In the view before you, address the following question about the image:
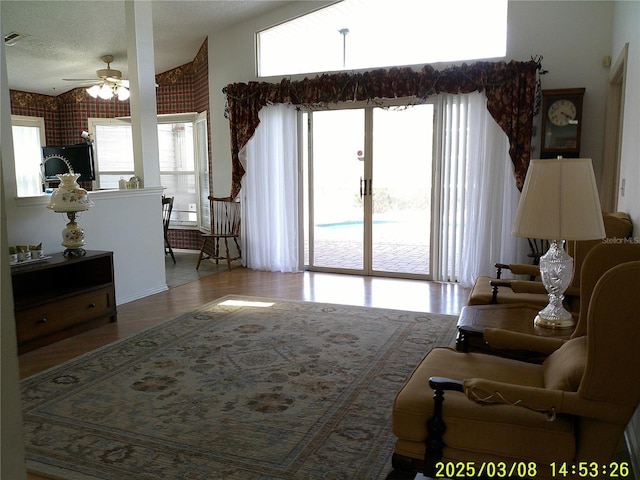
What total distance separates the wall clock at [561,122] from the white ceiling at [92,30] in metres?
3.43

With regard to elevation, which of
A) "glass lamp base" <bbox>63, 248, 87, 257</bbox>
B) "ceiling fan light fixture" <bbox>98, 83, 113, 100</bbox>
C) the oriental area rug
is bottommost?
the oriental area rug

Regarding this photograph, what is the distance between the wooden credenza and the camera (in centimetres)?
374

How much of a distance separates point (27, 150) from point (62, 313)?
6.15 meters

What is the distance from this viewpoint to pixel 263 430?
8.52 feet

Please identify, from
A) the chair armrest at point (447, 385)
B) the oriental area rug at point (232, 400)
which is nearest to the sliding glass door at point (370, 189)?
the oriental area rug at point (232, 400)

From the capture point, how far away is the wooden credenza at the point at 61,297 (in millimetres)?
3738

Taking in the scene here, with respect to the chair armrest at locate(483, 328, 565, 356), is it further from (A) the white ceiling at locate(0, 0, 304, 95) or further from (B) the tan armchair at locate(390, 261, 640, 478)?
(A) the white ceiling at locate(0, 0, 304, 95)

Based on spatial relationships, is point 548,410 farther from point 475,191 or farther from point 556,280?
point 475,191

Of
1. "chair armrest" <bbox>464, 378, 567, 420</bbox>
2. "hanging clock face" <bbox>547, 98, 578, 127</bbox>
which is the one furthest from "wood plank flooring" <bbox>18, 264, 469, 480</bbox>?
"chair armrest" <bbox>464, 378, 567, 420</bbox>

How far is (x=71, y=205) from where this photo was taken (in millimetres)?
4129

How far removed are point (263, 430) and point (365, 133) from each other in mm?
4293

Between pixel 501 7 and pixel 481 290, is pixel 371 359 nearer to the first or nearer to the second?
pixel 481 290

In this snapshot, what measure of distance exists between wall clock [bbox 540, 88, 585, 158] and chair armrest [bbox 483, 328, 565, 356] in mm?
3338

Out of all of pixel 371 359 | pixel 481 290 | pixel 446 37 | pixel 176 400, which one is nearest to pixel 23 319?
pixel 176 400
